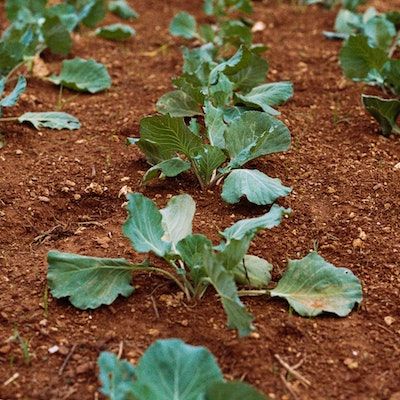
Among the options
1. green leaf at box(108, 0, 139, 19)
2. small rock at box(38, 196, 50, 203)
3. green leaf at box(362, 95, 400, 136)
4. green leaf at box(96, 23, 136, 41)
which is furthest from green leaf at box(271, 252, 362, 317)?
green leaf at box(108, 0, 139, 19)

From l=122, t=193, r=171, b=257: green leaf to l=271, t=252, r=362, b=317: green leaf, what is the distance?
0.39m

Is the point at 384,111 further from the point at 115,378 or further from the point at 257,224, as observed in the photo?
the point at 115,378

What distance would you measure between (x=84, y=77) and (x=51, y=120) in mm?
486

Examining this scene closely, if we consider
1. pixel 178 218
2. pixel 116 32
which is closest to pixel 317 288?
pixel 178 218

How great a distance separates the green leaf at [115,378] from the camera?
192 centimetres

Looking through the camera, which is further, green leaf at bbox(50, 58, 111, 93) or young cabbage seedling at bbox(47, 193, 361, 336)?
green leaf at bbox(50, 58, 111, 93)

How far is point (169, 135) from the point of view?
2.92m

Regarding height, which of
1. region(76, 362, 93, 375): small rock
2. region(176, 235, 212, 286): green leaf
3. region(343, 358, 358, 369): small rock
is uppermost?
region(176, 235, 212, 286): green leaf

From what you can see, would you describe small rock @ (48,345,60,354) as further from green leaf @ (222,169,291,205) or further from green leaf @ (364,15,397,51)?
green leaf @ (364,15,397,51)

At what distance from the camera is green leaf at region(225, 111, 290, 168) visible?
3012 mm

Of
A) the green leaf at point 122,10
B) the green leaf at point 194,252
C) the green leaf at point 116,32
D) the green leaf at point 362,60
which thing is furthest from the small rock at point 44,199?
the green leaf at point 122,10

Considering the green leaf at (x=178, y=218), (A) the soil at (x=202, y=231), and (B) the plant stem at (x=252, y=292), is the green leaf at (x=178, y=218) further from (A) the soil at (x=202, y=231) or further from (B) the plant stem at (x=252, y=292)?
(B) the plant stem at (x=252, y=292)

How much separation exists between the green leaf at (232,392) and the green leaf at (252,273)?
1.97 ft

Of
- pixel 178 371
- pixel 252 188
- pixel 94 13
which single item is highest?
pixel 178 371
